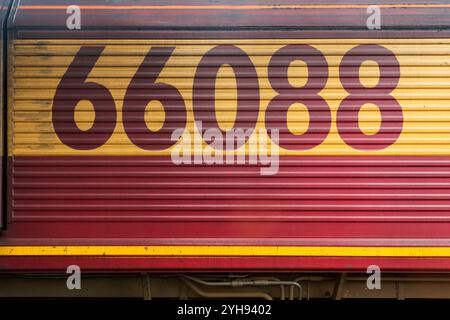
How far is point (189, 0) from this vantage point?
10.4ft

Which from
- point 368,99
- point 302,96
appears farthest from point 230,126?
point 368,99

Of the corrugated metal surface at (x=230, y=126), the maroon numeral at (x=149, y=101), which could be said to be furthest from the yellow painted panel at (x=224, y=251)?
the maroon numeral at (x=149, y=101)

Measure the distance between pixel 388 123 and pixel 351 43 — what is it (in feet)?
1.69

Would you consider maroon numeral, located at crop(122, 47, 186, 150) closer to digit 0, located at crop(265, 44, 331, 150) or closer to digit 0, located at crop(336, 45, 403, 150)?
digit 0, located at crop(265, 44, 331, 150)

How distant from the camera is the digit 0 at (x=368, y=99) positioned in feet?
10.0

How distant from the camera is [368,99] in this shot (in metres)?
3.07

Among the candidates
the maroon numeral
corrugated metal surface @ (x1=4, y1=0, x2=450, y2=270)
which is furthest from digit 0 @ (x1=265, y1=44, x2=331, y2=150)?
the maroon numeral

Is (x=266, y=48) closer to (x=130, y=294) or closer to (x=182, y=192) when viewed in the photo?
(x=182, y=192)

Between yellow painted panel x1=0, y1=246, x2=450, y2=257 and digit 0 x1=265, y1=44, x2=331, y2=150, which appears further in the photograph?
digit 0 x1=265, y1=44, x2=331, y2=150

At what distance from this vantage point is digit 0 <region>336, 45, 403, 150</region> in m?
3.05

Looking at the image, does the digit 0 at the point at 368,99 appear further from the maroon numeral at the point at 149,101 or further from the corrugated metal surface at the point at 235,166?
the maroon numeral at the point at 149,101
